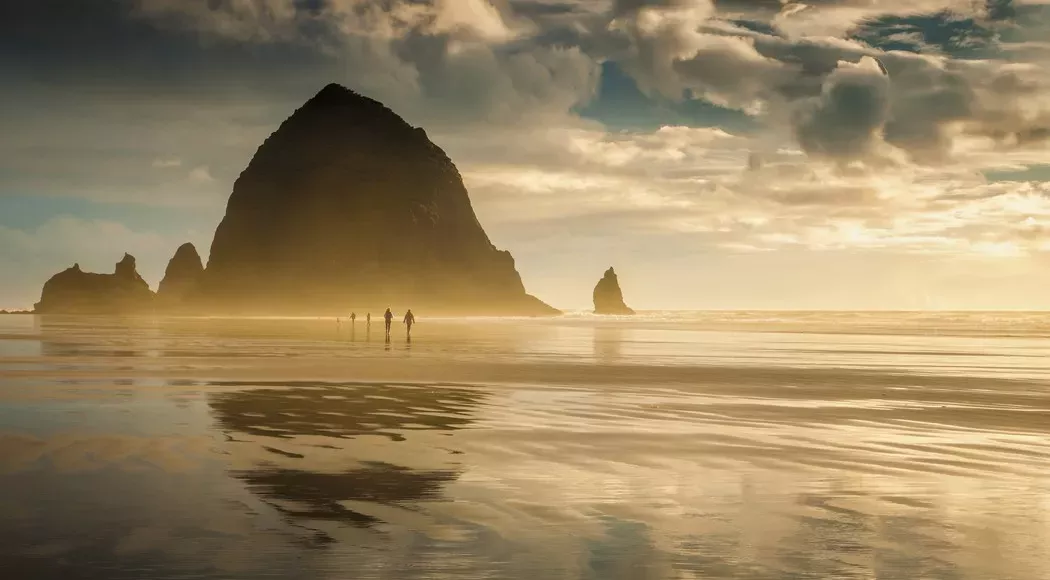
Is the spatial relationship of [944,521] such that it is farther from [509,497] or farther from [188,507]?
[188,507]

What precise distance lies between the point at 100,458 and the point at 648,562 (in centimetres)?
829

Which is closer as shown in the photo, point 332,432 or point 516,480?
point 516,480

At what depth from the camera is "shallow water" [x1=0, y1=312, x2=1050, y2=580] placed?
7.36m

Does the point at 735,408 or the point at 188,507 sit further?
the point at 735,408

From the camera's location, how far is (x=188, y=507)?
30.0 feet

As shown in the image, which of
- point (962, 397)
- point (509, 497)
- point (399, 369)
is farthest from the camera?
point (399, 369)

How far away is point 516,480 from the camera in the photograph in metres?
11.0

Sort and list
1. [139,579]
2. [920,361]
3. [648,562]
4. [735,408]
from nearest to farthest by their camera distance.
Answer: [139,579] → [648,562] → [735,408] → [920,361]

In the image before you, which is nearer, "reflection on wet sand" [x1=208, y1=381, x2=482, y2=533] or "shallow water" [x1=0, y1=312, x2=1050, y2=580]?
"shallow water" [x1=0, y1=312, x2=1050, y2=580]

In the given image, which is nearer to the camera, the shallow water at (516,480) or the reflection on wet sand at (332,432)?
the shallow water at (516,480)

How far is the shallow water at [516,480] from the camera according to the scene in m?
7.36

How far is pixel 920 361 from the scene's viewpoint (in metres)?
38.7

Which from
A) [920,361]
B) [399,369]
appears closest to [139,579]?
[399,369]

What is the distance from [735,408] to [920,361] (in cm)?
2231
